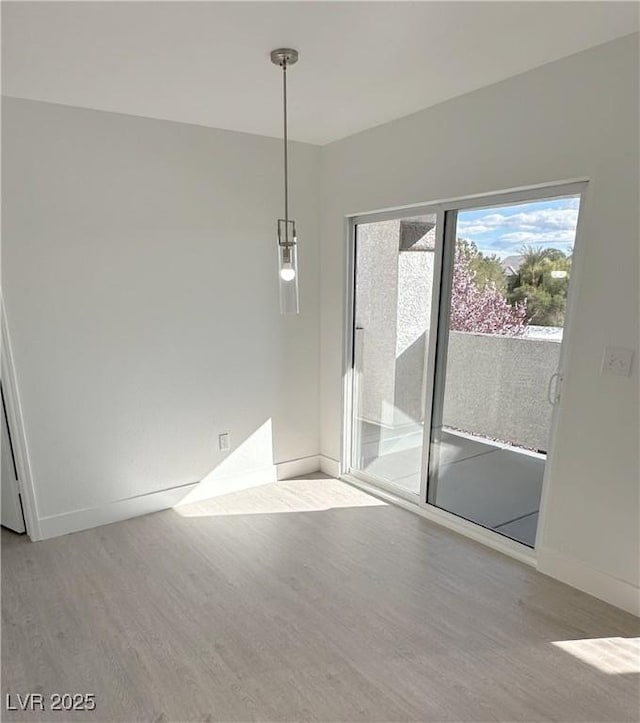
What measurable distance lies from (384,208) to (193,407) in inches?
73.4

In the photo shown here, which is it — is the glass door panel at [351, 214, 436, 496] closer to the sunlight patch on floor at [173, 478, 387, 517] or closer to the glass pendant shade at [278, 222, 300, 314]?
the sunlight patch on floor at [173, 478, 387, 517]

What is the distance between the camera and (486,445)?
2.92 metres

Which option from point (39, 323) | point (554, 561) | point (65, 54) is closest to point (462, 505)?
point (554, 561)

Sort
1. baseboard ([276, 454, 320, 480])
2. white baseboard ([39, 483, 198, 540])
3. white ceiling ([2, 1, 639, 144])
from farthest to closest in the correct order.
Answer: baseboard ([276, 454, 320, 480])
white baseboard ([39, 483, 198, 540])
white ceiling ([2, 1, 639, 144])

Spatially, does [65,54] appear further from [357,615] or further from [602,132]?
[357,615]

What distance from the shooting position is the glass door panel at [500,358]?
2.50m

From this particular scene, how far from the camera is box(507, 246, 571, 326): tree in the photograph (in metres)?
2.43

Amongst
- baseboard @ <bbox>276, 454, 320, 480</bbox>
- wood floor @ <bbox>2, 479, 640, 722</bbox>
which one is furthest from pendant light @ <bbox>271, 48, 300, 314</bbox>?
baseboard @ <bbox>276, 454, 320, 480</bbox>

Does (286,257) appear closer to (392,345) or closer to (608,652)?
(392,345)

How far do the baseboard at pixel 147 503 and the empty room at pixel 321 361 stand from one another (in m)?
0.02

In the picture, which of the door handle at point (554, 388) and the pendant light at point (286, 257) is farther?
the door handle at point (554, 388)

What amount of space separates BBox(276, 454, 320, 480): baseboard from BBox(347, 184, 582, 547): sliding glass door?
21.2 inches

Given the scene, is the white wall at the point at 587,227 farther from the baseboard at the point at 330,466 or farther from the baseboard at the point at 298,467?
the baseboard at the point at 298,467

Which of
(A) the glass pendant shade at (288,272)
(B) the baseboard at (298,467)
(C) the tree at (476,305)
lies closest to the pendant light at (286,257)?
(A) the glass pendant shade at (288,272)
